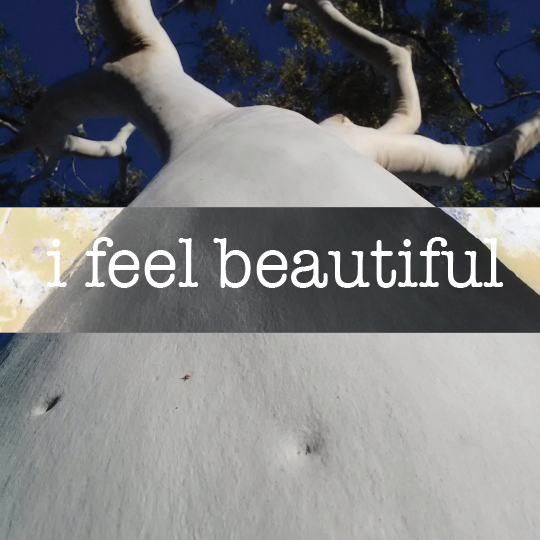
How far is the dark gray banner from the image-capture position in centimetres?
77

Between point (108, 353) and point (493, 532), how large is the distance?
1.72 ft

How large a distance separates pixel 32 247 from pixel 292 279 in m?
4.19

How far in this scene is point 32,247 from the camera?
445 cm

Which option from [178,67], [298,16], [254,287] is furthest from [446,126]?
[254,287]

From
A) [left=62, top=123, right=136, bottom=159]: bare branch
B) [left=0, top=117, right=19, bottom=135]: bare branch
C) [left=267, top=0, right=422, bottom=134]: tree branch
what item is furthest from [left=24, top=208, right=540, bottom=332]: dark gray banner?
[left=0, top=117, right=19, bottom=135]: bare branch

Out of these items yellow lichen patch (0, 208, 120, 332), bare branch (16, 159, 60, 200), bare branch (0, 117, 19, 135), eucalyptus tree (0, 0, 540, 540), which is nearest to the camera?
eucalyptus tree (0, 0, 540, 540)

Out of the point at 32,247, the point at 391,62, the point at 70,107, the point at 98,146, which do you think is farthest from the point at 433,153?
the point at 32,247

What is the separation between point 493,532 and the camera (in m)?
0.50

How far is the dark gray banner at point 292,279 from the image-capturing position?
0.77 metres

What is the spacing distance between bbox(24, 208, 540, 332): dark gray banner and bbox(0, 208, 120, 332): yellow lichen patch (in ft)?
11.2

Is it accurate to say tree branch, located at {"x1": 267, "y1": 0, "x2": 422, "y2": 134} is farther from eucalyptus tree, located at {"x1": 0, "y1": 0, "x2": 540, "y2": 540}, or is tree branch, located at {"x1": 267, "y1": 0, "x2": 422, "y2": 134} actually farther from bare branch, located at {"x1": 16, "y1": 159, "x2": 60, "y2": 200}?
bare branch, located at {"x1": 16, "y1": 159, "x2": 60, "y2": 200}

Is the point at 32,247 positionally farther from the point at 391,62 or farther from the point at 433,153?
the point at 433,153

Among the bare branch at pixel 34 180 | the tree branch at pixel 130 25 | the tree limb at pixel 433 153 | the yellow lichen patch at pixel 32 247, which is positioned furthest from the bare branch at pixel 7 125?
the tree limb at pixel 433 153

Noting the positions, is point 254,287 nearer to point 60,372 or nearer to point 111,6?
point 60,372
